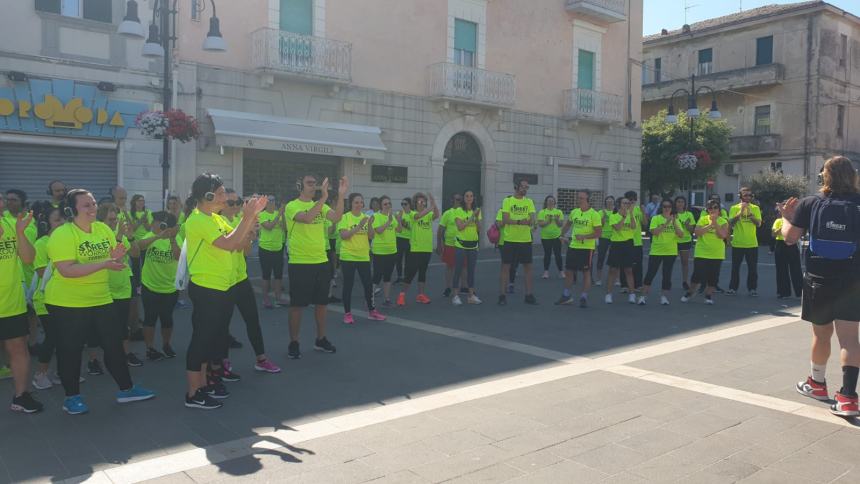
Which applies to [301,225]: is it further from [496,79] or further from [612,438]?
[496,79]

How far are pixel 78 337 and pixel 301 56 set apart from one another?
531 inches

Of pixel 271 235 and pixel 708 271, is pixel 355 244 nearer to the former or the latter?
pixel 271 235

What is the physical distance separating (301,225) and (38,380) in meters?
2.73

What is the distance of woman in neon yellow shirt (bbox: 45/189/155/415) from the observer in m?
5.18

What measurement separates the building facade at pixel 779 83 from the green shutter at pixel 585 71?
674 inches

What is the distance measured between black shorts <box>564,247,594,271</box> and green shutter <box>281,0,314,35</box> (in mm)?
10478

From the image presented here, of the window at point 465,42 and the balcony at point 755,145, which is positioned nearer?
the window at point 465,42

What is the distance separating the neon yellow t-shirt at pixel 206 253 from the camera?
5391 mm

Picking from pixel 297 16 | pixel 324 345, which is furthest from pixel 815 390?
pixel 297 16

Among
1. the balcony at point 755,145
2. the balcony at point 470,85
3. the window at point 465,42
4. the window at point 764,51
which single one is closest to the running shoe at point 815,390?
the balcony at point 470,85

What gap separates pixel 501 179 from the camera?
2288 centimetres

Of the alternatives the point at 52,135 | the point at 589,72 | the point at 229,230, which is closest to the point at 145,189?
the point at 52,135

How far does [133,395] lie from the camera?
223 inches

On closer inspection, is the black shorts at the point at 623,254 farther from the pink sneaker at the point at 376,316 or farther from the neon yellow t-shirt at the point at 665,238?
the pink sneaker at the point at 376,316
